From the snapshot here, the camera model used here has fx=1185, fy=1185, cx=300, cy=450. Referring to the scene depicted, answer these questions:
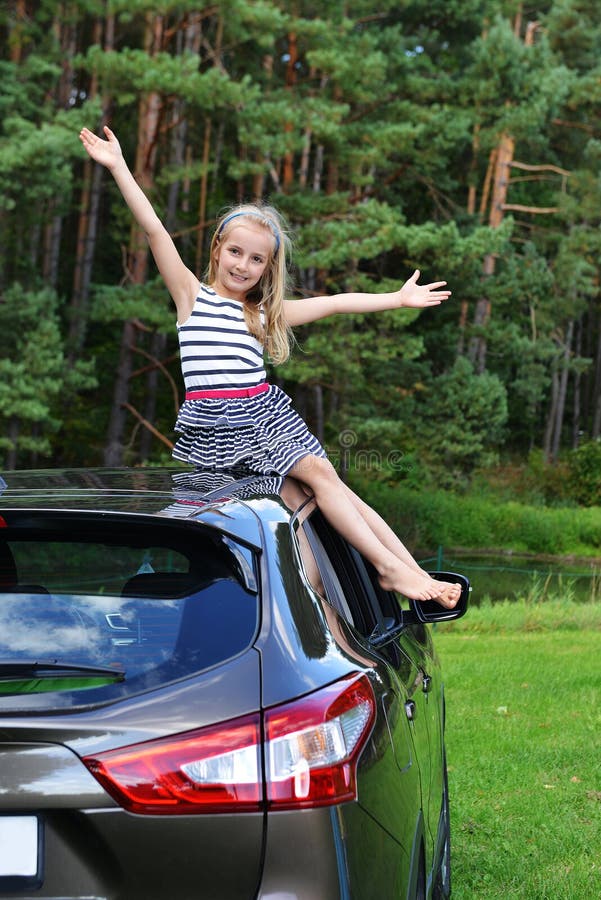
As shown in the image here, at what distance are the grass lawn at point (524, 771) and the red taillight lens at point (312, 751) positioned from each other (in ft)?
9.45

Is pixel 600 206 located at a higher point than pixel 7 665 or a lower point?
higher

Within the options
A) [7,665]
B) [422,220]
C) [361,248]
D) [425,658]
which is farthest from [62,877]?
[422,220]

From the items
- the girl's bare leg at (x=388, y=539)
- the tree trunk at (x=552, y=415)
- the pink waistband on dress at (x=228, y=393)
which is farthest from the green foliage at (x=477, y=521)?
the girl's bare leg at (x=388, y=539)

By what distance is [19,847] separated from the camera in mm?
2000

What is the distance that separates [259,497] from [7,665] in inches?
31.9

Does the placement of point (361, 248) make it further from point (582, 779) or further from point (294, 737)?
point (294, 737)

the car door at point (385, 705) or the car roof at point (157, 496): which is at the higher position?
the car roof at point (157, 496)

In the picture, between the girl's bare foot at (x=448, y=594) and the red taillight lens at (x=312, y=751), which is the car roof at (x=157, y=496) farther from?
the girl's bare foot at (x=448, y=594)

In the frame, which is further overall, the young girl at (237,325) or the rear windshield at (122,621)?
the young girl at (237,325)

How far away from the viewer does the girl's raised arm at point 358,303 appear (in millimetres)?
4934

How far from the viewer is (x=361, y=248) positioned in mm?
28844

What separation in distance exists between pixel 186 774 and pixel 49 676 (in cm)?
34

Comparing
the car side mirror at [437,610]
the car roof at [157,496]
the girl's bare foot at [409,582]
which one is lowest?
the car side mirror at [437,610]

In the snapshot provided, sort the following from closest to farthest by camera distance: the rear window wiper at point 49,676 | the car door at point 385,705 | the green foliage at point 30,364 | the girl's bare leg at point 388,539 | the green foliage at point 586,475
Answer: the rear window wiper at point 49,676, the car door at point 385,705, the girl's bare leg at point 388,539, the green foliage at point 30,364, the green foliage at point 586,475
